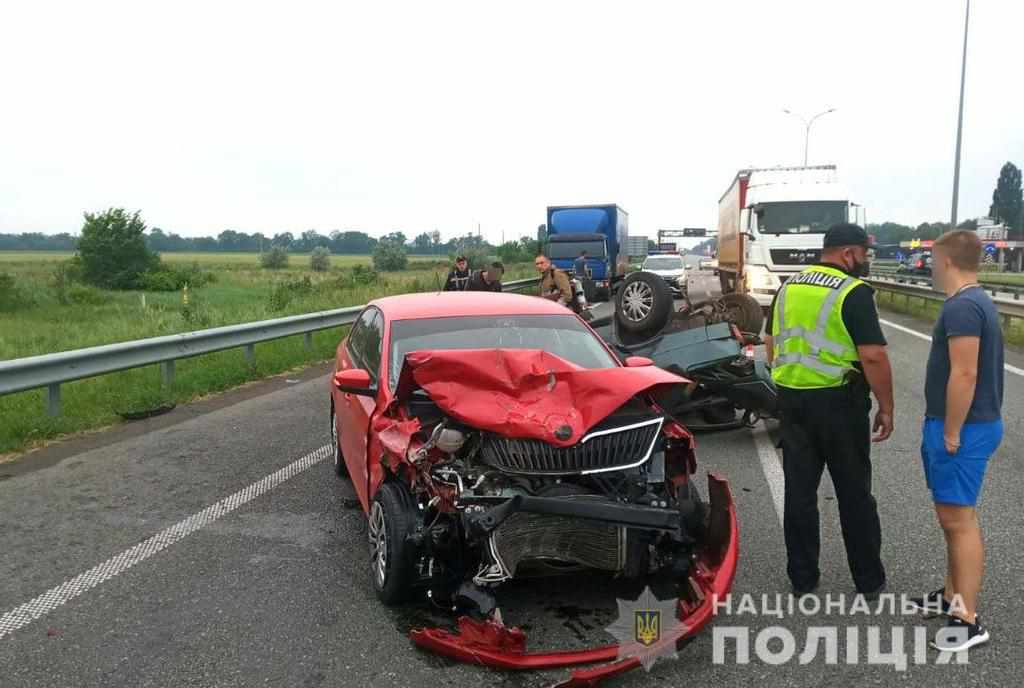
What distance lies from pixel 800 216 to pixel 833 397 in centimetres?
1520

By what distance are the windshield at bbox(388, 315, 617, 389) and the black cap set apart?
5.12 ft

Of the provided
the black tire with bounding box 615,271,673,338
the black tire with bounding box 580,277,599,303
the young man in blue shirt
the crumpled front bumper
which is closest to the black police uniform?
the young man in blue shirt

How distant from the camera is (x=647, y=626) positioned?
3443 millimetres

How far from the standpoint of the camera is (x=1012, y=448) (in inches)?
266

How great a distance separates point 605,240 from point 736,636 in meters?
25.2

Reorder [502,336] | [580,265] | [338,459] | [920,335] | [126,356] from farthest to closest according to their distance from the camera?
[580,265] < [920,335] < [126,356] < [338,459] < [502,336]

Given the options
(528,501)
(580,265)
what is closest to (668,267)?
(580,265)

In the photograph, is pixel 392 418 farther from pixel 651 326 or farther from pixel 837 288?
pixel 651 326

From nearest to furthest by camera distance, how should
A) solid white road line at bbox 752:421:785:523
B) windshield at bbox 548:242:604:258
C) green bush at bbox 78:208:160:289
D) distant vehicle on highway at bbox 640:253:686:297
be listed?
solid white road line at bbox 752:421:785:523
windshield at bbox 548:242:604:258
distant vehicle on highway at bbox 640:253:686:297
green bush at bbox 78:208:160:289

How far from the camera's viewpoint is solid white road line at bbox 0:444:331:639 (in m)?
3.84

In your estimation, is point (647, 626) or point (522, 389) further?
point (522, 389)

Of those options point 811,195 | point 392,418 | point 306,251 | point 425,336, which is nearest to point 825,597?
point 392,418

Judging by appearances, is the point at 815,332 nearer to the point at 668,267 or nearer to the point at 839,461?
the point at 839,461

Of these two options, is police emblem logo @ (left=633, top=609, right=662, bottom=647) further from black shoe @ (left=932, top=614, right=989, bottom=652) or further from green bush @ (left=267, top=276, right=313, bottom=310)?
green bush @ (left=267, top=276, right=313, bottom=310)
